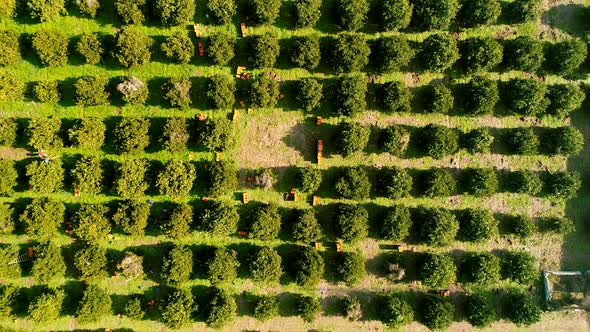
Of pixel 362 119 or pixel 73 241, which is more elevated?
pixel 362 119

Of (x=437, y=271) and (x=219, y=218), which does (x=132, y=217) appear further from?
(x=437, y=271)

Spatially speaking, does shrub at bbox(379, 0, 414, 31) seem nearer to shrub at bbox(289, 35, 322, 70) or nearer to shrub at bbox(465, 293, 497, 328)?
shrub at bbox(289, 35, 322, 70)

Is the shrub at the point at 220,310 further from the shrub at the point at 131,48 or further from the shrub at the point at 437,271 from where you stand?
the shrub at the point at 131,48

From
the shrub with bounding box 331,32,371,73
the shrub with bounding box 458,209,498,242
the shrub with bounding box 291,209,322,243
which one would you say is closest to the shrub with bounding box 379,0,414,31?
the shrub with bounding box 331,32,371,73

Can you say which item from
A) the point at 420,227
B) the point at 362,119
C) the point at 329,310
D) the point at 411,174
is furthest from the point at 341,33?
the point at 329,310

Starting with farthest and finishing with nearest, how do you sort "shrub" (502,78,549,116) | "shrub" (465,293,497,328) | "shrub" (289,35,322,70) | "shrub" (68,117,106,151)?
"shrub" (502,78,549,116) < "shrub" (465,293,497,328) < "shrub" (289,35,322,70) < "shrub" (68,117,106,151)

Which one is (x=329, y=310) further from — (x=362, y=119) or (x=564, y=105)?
(x=564, y=105)

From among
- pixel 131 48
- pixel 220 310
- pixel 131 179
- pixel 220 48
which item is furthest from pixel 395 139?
pixel 131 48
